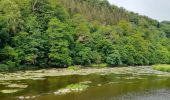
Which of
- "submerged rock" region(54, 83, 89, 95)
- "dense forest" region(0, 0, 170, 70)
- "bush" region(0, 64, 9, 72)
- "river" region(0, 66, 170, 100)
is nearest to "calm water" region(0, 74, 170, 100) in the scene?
"river" region(0, 66, 170, 100)

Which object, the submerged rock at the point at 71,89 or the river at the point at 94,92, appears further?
the submerged rock at the point at 71,89

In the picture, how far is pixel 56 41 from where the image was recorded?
3474 inches

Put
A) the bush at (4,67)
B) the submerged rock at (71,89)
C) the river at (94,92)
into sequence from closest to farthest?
the river at (94,92) < the submerged rock at (71,89) < the bush at (4,67)

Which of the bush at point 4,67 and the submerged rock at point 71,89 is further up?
the submerged rock at point 71,89

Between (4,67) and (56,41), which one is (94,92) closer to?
(4,67)

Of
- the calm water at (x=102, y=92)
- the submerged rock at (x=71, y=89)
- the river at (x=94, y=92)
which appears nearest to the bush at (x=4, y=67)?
the river at (x=94, y=92)

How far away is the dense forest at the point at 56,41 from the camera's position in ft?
258

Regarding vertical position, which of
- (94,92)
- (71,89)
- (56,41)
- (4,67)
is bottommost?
(4,67)

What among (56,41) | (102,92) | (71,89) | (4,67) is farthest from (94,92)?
(56,41)

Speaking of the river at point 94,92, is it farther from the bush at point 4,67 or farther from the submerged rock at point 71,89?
the bush at point 4,67

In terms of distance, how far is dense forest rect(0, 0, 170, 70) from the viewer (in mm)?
78562

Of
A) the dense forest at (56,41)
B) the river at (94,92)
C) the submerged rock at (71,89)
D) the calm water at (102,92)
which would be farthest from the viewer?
the dense forest at (56,41)

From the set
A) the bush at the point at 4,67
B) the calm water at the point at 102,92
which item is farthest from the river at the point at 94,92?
the bush at the point at 4,67

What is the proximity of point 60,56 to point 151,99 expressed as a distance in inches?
1867
